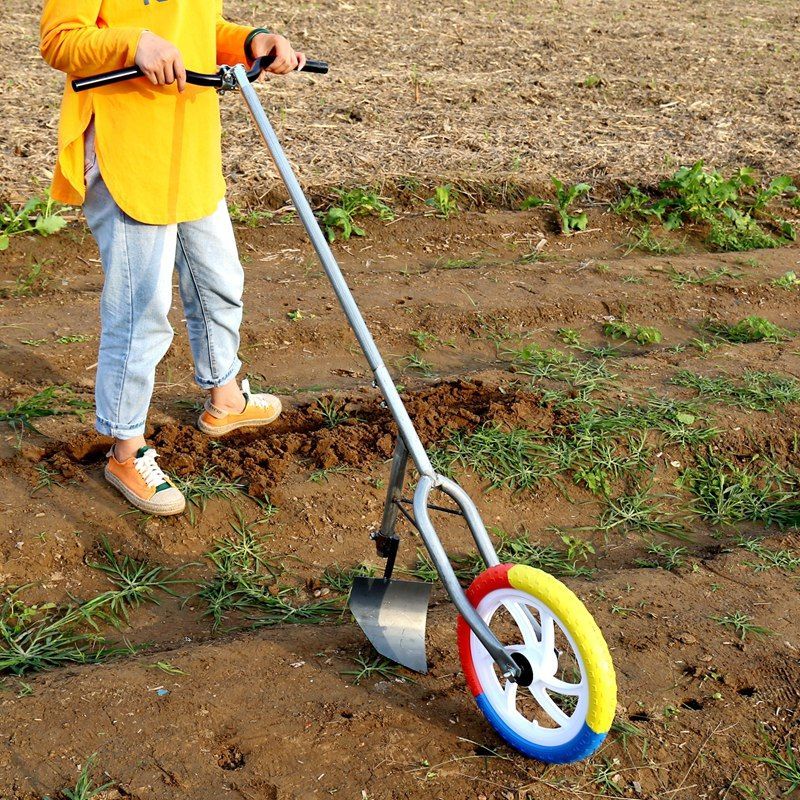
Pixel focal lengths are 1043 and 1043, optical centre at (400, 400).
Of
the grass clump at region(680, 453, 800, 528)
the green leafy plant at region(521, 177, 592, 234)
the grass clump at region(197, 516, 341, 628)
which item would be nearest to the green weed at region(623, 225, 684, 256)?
the green leafy plant at region(521, 177, 592, 234)

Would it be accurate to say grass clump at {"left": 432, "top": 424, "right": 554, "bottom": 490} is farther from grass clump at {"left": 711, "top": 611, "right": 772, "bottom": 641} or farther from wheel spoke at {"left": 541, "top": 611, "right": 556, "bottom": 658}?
wheel spoke at {"left": 541, "top": 611, "right": 556, "bottom": 658}

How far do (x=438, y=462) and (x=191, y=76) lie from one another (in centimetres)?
169

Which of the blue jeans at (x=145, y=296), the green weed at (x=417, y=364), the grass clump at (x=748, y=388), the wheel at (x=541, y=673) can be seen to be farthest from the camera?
the green weed at (x=417, y=364)

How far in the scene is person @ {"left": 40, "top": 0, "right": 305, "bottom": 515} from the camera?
2.93 m

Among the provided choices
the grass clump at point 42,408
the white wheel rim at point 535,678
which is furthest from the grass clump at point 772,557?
the grass clump at point 42,408

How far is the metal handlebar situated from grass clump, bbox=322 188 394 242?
9.19 feet

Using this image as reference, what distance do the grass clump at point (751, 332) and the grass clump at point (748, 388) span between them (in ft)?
1.83

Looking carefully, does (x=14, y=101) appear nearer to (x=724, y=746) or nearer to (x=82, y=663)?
(x=82, y=663)

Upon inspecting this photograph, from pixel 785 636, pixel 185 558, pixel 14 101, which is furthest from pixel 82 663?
pixel 14 101

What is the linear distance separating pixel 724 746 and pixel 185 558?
1.82m

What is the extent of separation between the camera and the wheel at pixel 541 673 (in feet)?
7.76

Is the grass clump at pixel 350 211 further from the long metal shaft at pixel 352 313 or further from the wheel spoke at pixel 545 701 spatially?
the wheel spoke at pixel 545 701

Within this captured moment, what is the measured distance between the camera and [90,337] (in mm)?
4770

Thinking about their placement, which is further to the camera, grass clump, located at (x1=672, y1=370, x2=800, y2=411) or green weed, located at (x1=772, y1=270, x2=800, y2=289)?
green weed, located at (x1=772, y1=270, x2=800, y2=289)
